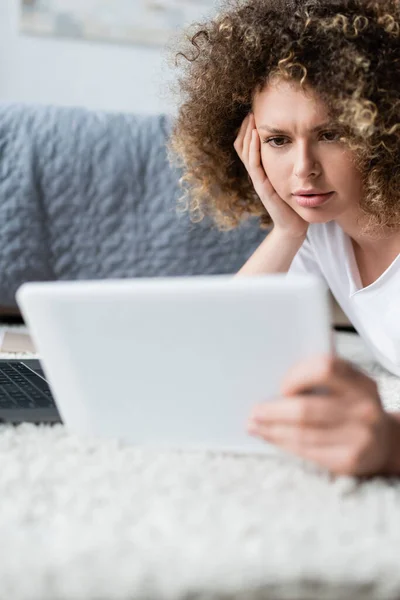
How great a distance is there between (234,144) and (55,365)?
2.27 feet

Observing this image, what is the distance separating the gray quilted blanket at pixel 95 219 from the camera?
60.9 inches

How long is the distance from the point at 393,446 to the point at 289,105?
548 mm

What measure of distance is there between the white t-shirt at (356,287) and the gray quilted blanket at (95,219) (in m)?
0.23

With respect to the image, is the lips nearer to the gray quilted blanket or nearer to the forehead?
the forehead

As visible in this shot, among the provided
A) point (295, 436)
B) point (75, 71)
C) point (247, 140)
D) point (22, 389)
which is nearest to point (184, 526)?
point (295, 436)

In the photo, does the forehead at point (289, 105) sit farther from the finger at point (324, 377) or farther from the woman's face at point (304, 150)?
the finger at point (324, 377)

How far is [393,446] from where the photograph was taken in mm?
576

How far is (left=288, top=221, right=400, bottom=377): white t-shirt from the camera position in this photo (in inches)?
46.1

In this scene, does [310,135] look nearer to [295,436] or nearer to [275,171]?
[275,171]

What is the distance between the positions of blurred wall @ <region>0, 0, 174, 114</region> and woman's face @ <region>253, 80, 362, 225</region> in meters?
1.35

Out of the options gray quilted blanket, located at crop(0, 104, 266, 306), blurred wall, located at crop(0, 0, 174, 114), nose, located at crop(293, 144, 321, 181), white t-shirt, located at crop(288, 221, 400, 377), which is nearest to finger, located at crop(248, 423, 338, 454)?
nose, located at crop(293, 144, 321, 181)

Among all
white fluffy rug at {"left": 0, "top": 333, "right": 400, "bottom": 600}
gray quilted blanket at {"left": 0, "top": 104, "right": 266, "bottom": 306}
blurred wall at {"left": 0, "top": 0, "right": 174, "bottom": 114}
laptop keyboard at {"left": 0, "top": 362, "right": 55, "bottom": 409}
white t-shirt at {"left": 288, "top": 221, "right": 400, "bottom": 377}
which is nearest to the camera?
white fluffy rug at {"left": 0, "top": 333, "right": 400, "bottom": 600}

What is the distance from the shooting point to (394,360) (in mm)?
1194

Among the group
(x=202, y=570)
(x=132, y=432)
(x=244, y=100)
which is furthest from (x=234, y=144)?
(x=202, y=570)
